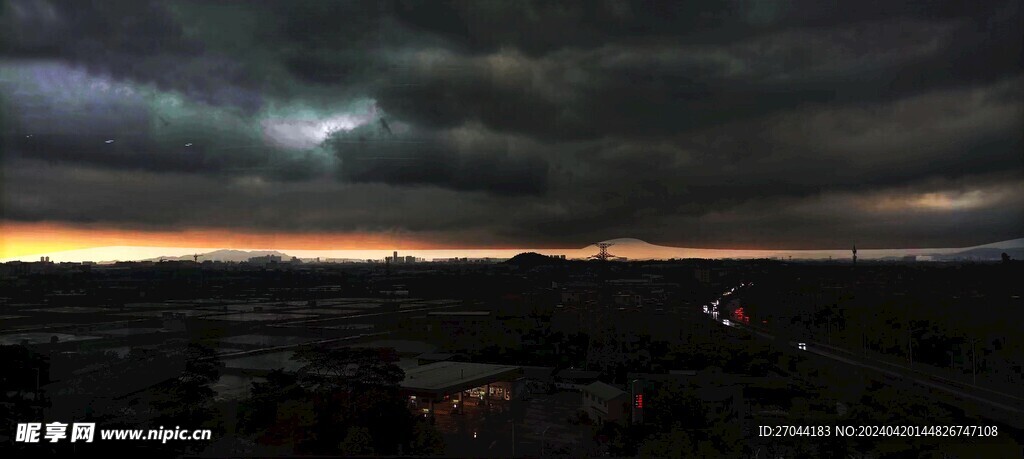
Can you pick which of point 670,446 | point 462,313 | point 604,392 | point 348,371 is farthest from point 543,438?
Answer: point 462,313

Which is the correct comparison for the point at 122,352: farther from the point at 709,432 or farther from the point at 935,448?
the point at 935,448

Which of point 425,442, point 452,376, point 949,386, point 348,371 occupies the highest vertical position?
point 348,371

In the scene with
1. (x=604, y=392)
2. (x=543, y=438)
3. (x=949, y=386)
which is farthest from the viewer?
(x=949, y=386)

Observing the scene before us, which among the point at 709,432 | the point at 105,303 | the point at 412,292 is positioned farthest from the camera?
the point at 412,292

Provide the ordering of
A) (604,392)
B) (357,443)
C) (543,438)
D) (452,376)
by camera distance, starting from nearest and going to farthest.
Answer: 1. (357,443)
2. (543,438)
3. (604,392)
4. (452,376)

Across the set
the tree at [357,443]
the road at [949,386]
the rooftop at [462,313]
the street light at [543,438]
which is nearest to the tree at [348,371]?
the tree at [357,443]

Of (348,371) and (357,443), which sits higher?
(348,371)

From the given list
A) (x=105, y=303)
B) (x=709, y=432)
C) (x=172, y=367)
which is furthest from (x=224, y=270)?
(x=709, y=432)

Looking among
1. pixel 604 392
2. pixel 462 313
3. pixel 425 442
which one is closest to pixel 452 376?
pixel 604 392

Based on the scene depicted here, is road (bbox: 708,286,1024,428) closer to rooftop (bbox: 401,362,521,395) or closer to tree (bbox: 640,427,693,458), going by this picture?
tree (bbox: 640,427,693,458)

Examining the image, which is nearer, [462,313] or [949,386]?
[949,386]

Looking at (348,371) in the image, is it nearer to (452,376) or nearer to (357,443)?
(452,376)
